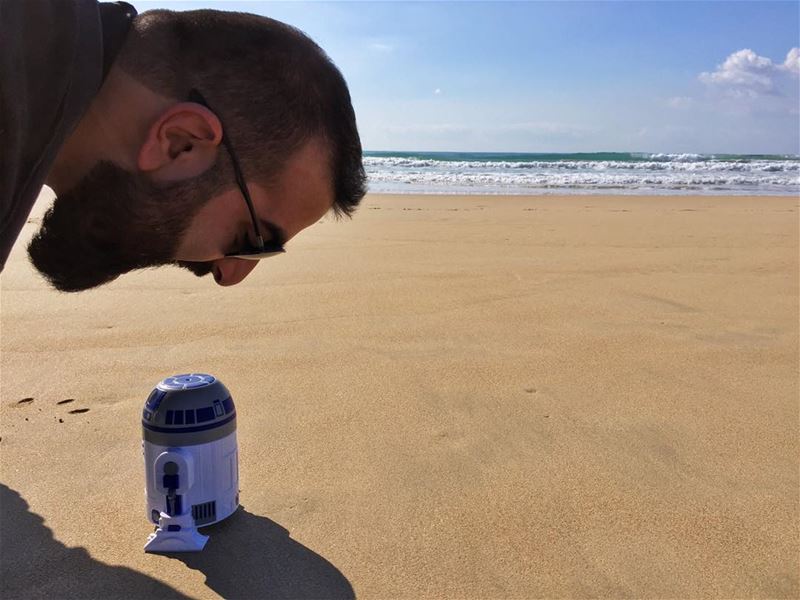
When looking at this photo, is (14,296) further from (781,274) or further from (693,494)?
(781,274)

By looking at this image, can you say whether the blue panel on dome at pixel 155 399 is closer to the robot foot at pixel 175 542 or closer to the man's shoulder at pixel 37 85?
the robot foot at pixel 175 542

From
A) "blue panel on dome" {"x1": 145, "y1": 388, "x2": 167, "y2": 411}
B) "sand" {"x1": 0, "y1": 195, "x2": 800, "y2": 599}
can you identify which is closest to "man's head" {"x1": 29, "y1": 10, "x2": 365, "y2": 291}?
"blue panel on dome" {"x1": 145, "y1": 388, "x2": 167, "y2": 411}


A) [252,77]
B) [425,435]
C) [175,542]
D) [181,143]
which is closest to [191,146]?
[181,143]

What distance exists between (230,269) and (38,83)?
52cm

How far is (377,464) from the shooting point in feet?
6.33

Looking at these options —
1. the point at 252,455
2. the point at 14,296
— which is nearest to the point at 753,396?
the point at 252,455

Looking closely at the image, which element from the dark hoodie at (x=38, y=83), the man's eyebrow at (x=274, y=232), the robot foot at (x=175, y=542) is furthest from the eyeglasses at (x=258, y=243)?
the robot foot at (x=175, y=542)

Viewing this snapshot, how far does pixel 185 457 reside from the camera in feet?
4.93

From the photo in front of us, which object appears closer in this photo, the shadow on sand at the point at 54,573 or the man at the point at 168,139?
the man at the point at 168,139

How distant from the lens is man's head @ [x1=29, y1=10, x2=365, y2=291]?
45.4 inches

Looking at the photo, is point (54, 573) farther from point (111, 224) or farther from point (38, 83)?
point (38, 83)

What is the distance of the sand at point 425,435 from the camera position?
1516 mm

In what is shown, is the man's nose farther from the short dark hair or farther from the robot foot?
the robot foot

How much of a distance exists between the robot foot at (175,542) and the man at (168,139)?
59cm
